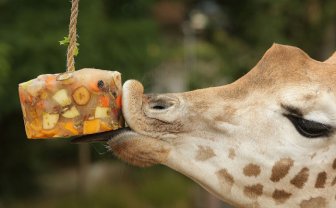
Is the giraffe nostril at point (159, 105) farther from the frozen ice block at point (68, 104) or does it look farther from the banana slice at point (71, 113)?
the banana slice at point (71, 113)

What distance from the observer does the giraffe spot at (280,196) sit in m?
2.87

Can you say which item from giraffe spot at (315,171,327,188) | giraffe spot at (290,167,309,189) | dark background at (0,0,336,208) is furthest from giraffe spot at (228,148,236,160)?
dark background at (0,0,336,208)

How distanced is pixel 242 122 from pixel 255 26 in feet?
21.8

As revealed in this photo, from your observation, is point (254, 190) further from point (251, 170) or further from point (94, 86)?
point (94, 86)

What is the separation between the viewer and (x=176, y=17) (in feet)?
61.1

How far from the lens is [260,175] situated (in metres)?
2.87

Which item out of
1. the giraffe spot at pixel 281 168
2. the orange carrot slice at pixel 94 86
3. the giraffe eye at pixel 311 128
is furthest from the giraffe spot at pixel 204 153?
the orange carrot slice at pixel 94 86

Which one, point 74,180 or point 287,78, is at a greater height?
point 287,78

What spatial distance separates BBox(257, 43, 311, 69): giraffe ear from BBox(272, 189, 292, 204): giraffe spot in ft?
1.98

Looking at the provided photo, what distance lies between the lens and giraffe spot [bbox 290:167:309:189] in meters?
2.84

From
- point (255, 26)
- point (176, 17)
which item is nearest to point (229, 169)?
point (255, 26)

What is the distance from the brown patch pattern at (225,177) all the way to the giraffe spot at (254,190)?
78 mm

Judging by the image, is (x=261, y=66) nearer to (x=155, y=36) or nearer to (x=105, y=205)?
(x=155, y=36)

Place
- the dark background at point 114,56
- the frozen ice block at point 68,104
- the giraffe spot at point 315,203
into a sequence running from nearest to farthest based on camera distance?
the frozen ice block at point 68,104 < the giraffe spot at point 315,203 < the dark background at point 114,56
